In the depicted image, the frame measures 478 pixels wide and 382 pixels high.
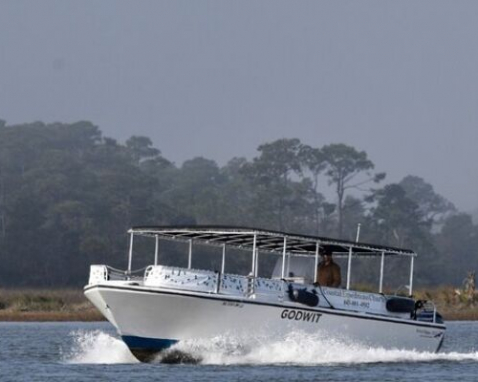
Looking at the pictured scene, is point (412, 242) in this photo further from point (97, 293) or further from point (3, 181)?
point (97, 293)

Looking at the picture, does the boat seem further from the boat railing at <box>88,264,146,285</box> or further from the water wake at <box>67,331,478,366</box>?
the water wake at <box>67,331,478,366</box>

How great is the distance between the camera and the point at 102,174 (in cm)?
13088

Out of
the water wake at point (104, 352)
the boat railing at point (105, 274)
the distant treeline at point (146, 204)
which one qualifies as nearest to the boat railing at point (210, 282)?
the boat railing at point (105, 274)

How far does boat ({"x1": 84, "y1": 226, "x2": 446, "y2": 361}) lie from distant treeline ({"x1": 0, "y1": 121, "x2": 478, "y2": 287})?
69.4 m

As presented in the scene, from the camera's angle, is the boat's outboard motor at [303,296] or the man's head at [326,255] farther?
the man's head at [326,255]

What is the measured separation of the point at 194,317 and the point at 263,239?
11.1 feet

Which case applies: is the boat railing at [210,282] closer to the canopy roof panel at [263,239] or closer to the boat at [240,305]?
the boat at [240,305]

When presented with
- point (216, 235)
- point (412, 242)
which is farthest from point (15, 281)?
point (216, 235)

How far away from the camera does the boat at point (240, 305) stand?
3547cm

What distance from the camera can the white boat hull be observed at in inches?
1394

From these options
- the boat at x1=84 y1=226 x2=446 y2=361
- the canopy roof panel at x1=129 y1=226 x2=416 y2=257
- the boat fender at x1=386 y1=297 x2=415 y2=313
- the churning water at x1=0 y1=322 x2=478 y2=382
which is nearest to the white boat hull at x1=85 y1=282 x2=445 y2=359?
the boat at x1=84 y1=226 x2=446 y2=361

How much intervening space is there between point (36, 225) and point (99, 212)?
6.74 m

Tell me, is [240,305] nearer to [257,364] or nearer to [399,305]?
[257,364]

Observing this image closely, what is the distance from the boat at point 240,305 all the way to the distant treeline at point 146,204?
228 feet
